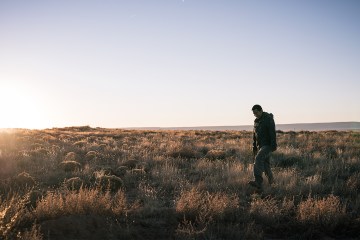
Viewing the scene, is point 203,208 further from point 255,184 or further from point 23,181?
point 23,181

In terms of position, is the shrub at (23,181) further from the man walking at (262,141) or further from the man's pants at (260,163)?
the man's pants at (260,163)

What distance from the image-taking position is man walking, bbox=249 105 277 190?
8672 mm

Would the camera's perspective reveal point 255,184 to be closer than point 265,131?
Yes

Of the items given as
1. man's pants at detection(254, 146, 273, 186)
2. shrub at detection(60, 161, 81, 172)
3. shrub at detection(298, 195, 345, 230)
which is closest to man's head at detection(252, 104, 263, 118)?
man's pants at detection(254, 146, 273, 186)

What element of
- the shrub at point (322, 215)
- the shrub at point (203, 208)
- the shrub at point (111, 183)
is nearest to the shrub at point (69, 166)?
the shrub at point (111, 183)

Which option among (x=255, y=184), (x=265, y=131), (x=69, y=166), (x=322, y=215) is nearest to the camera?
(x=322, y=215)

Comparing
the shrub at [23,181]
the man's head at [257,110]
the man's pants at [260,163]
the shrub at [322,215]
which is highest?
the man's head at [257,110]

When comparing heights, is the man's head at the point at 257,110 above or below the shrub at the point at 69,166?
above

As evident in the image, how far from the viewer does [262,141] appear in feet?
29.5

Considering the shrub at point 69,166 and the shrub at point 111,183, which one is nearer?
the shrub at point 111,183

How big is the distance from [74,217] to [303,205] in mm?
4189

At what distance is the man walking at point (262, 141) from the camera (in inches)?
341

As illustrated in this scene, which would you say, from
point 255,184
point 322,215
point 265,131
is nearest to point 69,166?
point 255,184

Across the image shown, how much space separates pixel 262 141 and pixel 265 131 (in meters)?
0.27
